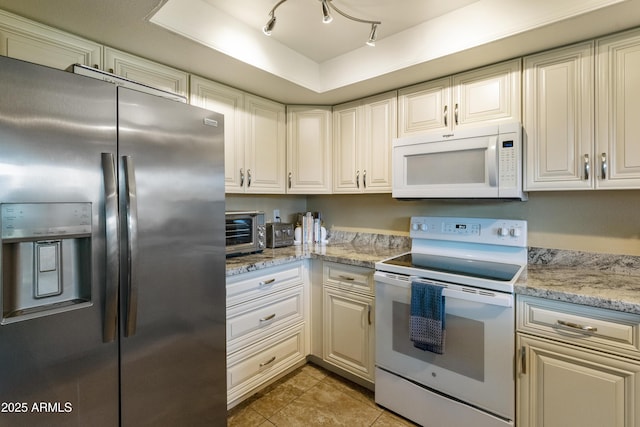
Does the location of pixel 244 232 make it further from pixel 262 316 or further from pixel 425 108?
pixel 425 108

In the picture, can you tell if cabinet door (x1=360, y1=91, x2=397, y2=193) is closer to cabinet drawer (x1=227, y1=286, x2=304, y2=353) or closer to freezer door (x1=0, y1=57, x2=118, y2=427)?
cabinet drawer (x1=227, y1=286, x2=304, y2=353)

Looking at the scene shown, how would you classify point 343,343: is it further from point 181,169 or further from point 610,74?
point 610,74

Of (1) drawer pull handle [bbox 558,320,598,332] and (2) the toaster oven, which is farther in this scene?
(2) the toaster oven

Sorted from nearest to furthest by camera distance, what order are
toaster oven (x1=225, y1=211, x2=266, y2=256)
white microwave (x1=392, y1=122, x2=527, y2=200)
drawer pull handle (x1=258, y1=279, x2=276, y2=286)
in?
white microwave (x1=392, y1=122, x2=527, y2=200), drawer pull handle (x1=258, y1=279, x2=276, y2=286), toaster oven (x1=225, y1=211, x2=266, y2=256)

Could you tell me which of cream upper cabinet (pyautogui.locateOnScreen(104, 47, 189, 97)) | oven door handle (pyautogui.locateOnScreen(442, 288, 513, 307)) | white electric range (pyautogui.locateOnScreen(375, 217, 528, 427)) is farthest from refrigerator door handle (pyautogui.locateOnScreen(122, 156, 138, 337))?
oven door handle (pyautogui.locateOnScreen(442, 288, 513, 307))

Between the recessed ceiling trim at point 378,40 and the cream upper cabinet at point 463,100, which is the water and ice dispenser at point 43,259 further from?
the cream upper cabinet at point 463,100

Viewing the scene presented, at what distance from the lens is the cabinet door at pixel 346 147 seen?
2498mm

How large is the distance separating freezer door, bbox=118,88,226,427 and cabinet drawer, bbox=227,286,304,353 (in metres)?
0.28

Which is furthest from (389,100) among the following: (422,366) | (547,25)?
(422,366)

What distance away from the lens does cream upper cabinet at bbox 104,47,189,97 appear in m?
1.65

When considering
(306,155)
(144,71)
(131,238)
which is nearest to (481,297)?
(131,238)

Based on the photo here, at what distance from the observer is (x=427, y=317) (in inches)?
64.6

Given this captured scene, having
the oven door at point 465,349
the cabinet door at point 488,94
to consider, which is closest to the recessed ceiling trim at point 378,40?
the cabinet door at point 488,94

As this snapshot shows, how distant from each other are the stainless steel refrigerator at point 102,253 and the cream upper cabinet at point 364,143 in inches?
51.9
